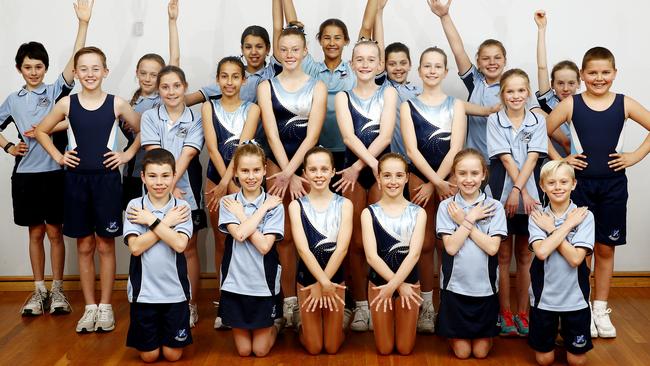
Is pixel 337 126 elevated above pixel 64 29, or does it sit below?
below

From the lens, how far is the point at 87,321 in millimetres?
4375

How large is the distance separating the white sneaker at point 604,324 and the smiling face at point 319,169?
1.50 meters

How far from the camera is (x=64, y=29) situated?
17.0 ft

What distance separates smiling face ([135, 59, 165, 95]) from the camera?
4676 mm

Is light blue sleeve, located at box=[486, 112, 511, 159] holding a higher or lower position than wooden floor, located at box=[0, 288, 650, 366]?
higher

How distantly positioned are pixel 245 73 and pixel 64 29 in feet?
4.24

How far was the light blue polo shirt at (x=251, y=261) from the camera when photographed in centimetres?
397

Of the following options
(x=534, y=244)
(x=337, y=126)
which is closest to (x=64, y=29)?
(x=337, y=126)

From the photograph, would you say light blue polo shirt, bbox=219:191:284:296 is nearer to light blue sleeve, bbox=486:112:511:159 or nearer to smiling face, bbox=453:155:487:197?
smiling face, bbox=453:155:487:197

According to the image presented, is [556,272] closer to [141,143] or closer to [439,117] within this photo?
[439,117]

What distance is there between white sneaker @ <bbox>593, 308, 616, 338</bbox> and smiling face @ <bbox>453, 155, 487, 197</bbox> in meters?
0.98

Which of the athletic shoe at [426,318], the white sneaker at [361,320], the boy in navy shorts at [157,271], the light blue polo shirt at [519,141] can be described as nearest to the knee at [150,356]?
the boy in navy shorts at [157,271]

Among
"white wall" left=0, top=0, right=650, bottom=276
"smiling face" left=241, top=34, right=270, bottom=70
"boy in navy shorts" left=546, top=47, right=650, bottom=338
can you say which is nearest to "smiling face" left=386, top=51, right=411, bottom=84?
"white wall" left=0, top=0, right=650, bottom=276

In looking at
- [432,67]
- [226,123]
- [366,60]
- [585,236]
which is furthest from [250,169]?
[585,236]
